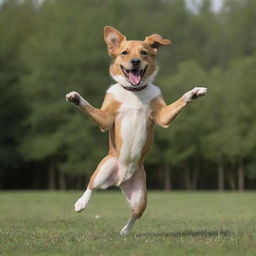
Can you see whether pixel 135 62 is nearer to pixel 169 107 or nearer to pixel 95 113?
pixel 169 107

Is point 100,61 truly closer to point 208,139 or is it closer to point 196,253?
point 208,139

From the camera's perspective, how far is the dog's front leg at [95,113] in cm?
877

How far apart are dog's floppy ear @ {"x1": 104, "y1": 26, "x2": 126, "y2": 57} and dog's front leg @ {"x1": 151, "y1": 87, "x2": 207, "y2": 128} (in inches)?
38.3

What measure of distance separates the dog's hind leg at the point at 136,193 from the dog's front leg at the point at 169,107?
0.87 m

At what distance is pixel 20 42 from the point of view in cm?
5444

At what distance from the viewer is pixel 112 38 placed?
9.49 m

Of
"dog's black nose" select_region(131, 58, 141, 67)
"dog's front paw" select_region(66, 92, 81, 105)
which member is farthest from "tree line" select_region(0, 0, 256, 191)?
"dog's front paw" select_region(66, 92, 81, 105)

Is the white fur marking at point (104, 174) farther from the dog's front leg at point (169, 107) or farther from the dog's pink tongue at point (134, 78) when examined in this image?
the dog's pink tongue at point (134, 78)

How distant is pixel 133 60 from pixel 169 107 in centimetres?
79

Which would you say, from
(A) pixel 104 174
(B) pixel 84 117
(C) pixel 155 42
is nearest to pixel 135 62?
(C) pixel 155 42

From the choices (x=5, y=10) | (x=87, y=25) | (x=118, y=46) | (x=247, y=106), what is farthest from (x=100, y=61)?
(x=118, y=46)

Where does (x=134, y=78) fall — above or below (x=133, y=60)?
below

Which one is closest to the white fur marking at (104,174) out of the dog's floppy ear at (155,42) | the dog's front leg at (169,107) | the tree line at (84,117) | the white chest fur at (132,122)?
the white chest fur at (132,122)

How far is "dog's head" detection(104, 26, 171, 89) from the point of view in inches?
355
